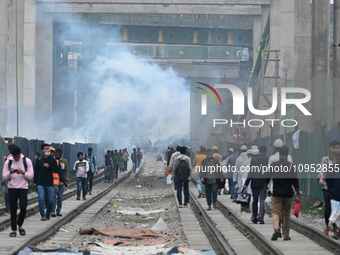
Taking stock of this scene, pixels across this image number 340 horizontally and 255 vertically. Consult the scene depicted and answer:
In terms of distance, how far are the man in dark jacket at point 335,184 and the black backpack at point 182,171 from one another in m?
7.77

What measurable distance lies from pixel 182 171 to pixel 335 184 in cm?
840

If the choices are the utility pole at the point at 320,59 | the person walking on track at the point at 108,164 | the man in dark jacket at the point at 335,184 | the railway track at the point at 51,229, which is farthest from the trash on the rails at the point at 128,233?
the person walking on track at the point at 108,164

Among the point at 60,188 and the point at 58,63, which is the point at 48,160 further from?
the point at 58,63

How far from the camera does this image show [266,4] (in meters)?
48.6

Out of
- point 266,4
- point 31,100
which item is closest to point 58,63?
point 31,100

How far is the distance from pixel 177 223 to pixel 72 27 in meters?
45.0

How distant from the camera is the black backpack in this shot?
19.5 meters

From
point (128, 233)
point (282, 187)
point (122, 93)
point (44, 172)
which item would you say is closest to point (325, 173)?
point (282, 187)

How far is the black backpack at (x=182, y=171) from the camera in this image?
19500 millimetres

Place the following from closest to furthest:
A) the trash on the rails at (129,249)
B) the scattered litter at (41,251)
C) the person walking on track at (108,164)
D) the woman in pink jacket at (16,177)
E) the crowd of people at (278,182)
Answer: the scattered litter at (41,251) < the trash on the rails at (129,249) < the crowd of people at (278,182) < the woman in pink jacket at (16,177) < the person walking on track at (108,164)

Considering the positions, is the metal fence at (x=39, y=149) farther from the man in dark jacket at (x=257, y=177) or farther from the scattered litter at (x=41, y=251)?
the scattered litter at (x=41, y=251)

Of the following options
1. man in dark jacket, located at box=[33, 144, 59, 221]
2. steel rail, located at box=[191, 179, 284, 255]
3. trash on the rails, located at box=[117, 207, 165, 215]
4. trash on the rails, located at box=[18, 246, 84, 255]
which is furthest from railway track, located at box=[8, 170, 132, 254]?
steel rail, located at box=[191, 179, 284, 255]

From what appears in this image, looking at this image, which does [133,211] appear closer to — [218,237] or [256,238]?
[218,237]

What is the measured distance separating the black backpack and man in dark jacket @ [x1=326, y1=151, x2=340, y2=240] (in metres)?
7.77
